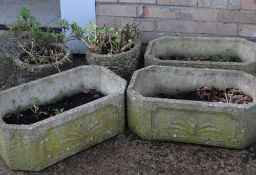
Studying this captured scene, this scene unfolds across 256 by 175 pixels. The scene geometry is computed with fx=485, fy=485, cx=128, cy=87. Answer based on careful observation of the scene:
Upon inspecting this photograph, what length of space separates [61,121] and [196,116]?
0.88m

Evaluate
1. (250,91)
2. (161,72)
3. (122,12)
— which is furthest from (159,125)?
(122,12)

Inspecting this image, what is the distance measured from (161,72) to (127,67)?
32 centimetres

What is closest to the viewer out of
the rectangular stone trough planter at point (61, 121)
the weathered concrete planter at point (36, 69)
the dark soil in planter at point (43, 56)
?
the rectangular stone trough planter at point (61, 121)

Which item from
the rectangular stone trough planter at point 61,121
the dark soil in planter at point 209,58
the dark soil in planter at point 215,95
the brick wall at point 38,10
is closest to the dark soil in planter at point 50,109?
the rectangular stone trough planter at point 61,121

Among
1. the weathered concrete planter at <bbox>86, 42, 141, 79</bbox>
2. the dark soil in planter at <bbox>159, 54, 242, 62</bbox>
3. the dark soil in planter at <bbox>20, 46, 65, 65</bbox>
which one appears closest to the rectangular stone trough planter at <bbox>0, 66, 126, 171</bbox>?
the weathered concrete planter at <bbox>86, 42, 141, 79</bbox>

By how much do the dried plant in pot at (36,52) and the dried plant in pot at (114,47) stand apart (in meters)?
0.18

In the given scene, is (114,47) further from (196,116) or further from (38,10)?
(38,10)

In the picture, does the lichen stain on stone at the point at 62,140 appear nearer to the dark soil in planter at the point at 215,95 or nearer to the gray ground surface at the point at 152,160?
the gray ground surface at the point at 152,160

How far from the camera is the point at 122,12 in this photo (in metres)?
4.11

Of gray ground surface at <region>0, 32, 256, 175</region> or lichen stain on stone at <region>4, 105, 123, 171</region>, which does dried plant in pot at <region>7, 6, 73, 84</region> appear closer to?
lichen stain on stone at <region>4, 105, 123, 171</region>

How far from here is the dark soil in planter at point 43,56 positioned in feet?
12.3

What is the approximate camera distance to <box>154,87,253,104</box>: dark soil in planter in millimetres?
3402

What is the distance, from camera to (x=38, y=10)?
524cm

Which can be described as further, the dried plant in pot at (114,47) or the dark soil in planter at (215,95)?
the dried plant in pot at (114,47)
